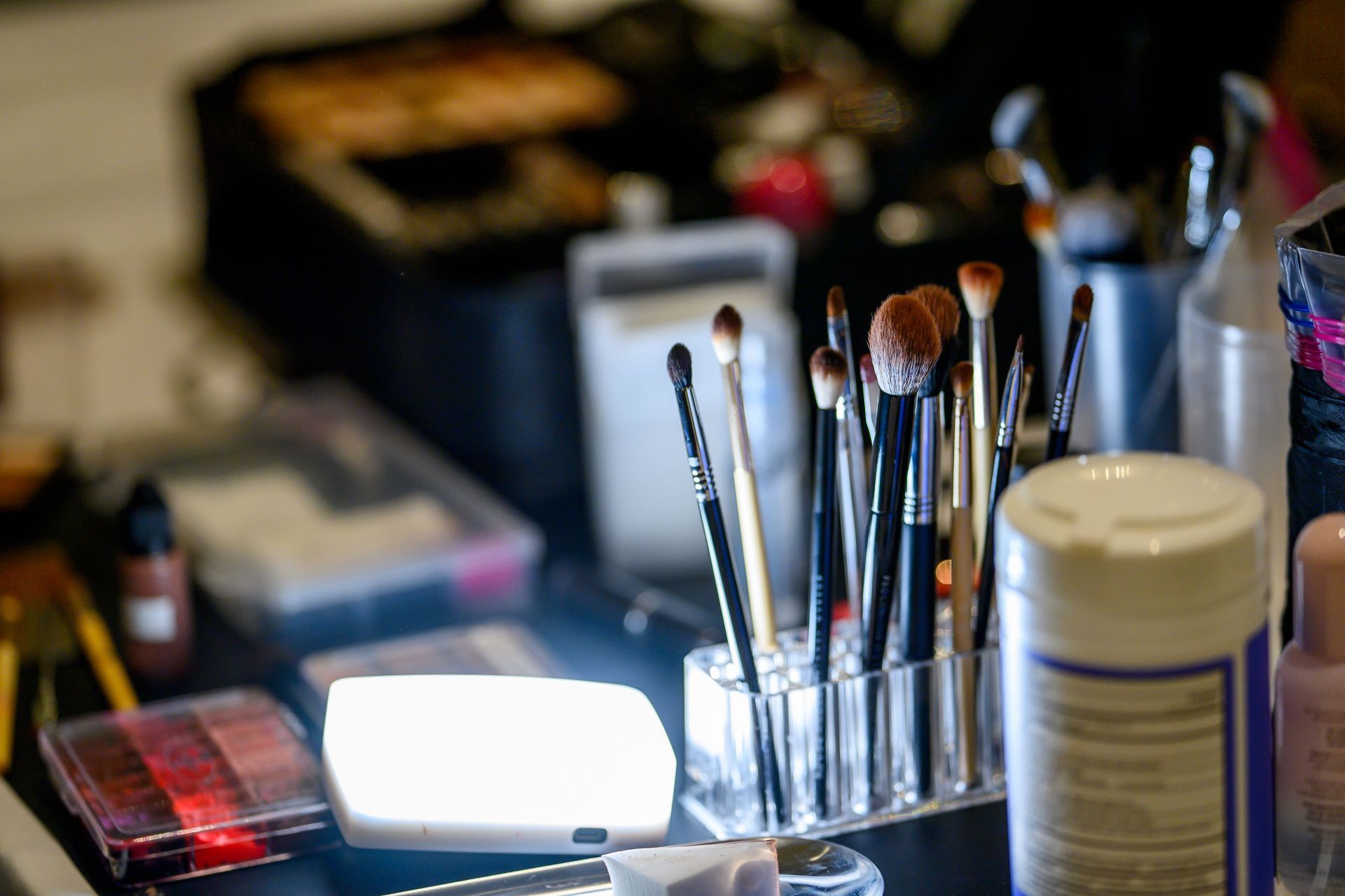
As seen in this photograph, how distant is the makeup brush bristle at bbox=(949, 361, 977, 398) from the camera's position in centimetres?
50

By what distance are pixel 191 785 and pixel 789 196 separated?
2.02ft

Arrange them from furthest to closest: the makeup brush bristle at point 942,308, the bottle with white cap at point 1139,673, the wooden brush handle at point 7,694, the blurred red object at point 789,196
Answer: the blurred red object at point 789,196 → the wooden brush handle at point 7,694 → the makeup brush bristle at point 942,308 → the bottle with white cap at point 1139,673

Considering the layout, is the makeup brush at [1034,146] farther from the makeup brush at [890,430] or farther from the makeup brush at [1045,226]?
the makeup brush at [890,430]

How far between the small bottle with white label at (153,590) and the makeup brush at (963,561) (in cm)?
37

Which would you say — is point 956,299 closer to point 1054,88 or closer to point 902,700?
point 902,700

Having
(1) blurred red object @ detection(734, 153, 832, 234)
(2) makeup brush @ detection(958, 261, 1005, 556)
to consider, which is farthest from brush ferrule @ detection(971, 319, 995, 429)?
(1) blurred red object @ detection(734, 153, 832, 234)

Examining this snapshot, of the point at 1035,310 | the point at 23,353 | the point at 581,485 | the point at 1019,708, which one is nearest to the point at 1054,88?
the point at 1035,310

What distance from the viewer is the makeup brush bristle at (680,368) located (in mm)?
489

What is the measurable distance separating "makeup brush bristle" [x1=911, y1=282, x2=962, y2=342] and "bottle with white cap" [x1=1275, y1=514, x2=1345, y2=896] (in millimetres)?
118

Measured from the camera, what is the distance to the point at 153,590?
728mm

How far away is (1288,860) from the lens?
471 mm

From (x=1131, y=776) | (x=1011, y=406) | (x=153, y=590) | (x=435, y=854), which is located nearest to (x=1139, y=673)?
(x=1131, y=776)

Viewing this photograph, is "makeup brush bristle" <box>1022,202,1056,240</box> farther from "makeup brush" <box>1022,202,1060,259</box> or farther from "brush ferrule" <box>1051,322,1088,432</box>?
"brush ferrule" <box>1051,322,1088,432</box>

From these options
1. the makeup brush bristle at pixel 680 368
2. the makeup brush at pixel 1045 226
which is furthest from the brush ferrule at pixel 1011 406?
the makeup brush at pixel 1045 226
